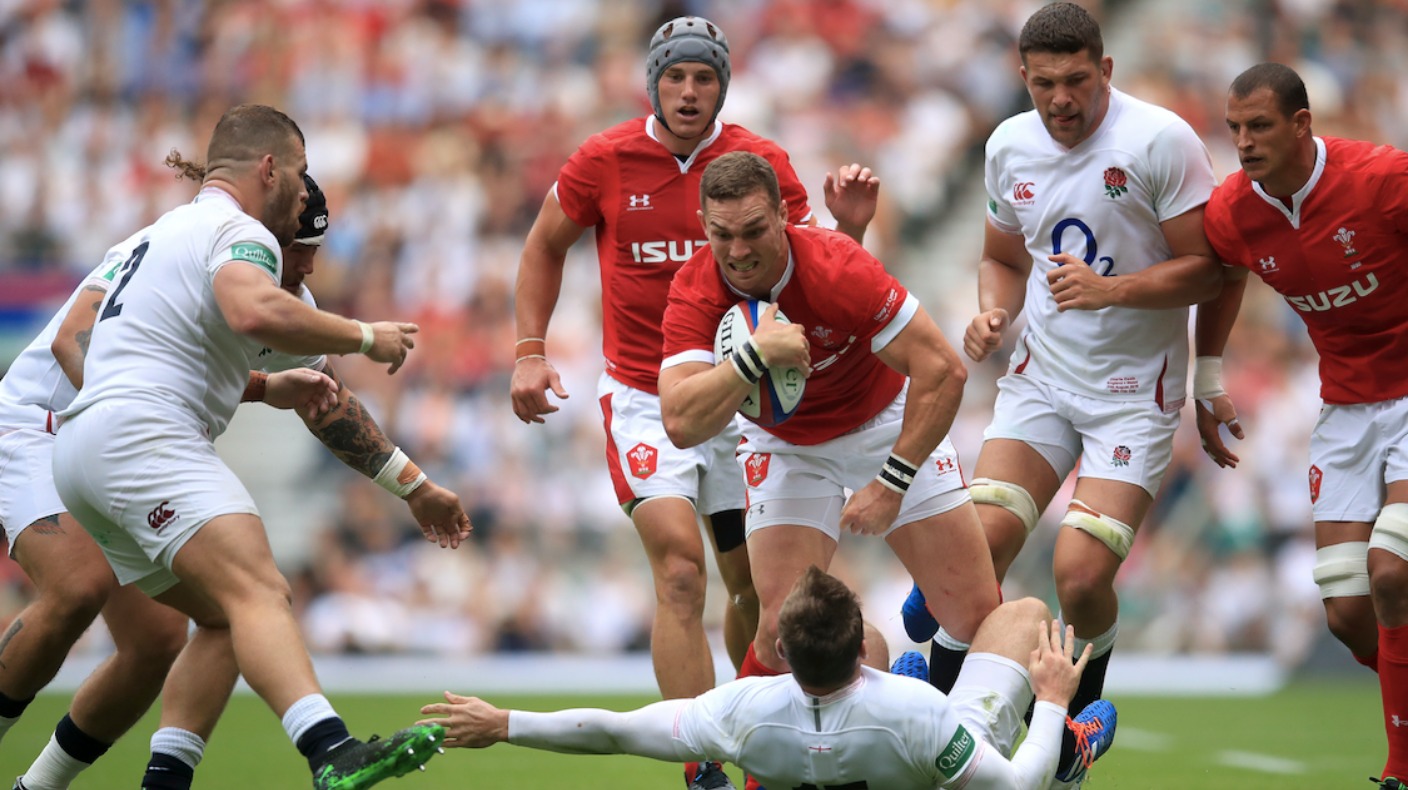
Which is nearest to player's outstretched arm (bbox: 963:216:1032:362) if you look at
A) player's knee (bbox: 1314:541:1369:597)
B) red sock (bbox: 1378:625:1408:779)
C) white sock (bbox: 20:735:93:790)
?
player's knee (bbox: 1314:541:1369:597)

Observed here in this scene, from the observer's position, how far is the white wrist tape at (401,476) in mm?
7094

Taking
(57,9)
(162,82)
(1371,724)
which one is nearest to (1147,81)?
(1371,724)

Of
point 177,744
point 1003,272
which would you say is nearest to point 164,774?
point 177,744

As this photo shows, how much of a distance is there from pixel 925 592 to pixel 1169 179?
218 cm

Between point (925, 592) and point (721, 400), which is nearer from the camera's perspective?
point (721, 400)

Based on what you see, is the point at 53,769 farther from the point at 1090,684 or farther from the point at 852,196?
the point at 1090,684

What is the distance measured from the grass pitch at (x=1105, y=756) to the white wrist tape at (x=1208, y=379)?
230 centimetres

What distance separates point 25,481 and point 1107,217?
490 cm

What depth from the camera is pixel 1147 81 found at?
18.5 meters

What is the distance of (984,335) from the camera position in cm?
673

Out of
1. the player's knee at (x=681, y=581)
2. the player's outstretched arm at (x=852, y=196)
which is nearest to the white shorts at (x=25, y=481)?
the player's knee at (x=681, y=581)

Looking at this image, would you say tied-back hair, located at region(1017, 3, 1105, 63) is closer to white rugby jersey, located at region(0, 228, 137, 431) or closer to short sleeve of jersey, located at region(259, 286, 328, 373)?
short sleeve of jersey, located at region(259, 286, 328, 373)

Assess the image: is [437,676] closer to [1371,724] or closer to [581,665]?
[581,665]

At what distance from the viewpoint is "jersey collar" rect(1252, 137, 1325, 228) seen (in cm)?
700
